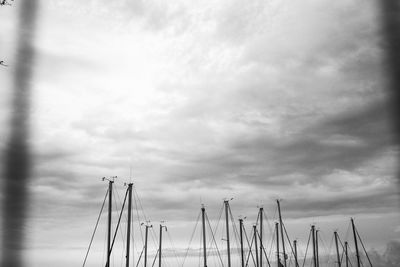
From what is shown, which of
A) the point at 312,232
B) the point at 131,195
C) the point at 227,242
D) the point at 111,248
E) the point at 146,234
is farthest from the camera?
the point at 312,232

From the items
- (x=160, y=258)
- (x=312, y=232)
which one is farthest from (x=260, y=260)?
(x=312, y=232)

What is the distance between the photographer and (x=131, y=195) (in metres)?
59.7

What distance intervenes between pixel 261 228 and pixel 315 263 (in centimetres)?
1633

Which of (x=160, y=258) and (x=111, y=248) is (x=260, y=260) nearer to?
A: (x=160, y=258)

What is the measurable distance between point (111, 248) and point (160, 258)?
29.2 metres

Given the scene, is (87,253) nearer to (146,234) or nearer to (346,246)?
(146,234)

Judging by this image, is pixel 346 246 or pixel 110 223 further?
pixel 346 246

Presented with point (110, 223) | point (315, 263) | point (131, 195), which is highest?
point (131, 195)

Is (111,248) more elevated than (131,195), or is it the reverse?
(131,195)

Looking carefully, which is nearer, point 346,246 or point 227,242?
point 227,242

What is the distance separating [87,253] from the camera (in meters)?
57.0

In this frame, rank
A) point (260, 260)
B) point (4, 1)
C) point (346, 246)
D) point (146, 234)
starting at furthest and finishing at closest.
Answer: point (346, 246) → point (146, 234) → point (260, 260) → point (4, 1)

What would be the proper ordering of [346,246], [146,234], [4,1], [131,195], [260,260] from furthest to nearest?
[346,246] → [146,234] → [260,260] → [131,195] → [4,1]

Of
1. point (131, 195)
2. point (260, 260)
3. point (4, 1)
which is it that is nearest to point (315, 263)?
point (260, 260)
